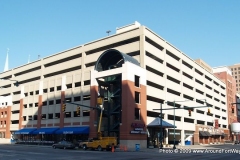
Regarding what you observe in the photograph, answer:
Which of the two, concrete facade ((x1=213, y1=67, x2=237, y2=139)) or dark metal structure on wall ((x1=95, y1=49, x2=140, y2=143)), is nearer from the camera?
dark metal structure on wall ((x1=95, y1=49, x2=140, y2=143))

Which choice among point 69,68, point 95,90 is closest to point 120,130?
point 95,90

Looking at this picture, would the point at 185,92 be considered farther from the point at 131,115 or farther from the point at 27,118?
the point at 27,118

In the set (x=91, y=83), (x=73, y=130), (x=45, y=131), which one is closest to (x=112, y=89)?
(x=91, y=83)

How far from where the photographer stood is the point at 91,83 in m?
60.1

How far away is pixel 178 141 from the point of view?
70.4 meters

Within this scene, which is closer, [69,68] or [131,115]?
[131,115]

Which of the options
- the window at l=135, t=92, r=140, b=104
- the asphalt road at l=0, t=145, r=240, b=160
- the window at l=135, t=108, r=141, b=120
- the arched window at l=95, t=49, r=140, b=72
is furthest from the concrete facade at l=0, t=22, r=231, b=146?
the asphalt road at l=0, t=145, r=240, b=160

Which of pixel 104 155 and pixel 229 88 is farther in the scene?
pixel 229 88

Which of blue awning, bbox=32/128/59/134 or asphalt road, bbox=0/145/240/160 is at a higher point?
blue awning, bbox=32/128/59/134

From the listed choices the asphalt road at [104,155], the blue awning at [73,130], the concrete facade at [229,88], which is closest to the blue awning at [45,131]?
the blue awning at [73,130]

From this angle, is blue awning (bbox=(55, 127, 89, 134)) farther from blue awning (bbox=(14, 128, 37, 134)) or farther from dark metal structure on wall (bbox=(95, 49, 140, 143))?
blue awning (bbox=(14, 128, 37, 134))

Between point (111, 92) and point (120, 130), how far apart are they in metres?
9.79

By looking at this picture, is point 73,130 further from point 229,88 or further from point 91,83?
point 229,88

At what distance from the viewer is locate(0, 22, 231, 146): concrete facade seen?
200 feet
